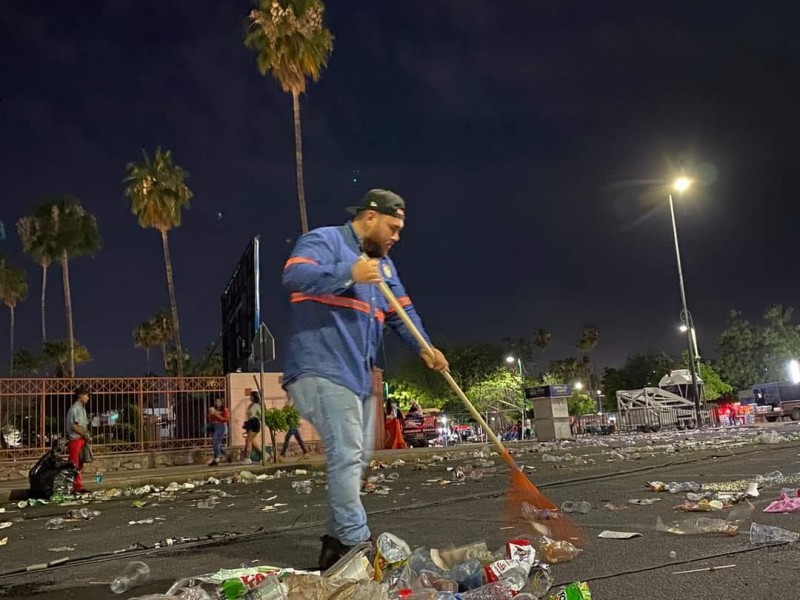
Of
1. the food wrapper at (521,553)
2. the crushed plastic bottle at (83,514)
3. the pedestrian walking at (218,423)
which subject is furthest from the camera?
the pedestrian walking at (218,423)

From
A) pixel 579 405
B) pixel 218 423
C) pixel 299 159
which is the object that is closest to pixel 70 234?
pixel 299 159

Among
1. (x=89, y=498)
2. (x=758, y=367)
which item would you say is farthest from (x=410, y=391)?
(x=89, y=498)

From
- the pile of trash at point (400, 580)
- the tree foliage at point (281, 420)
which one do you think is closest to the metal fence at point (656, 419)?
the tree foliage at point (281, 420)

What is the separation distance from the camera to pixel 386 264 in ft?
12.6

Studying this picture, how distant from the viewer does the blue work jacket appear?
10.9ft

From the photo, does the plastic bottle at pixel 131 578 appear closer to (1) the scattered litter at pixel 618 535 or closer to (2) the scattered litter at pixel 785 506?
(1) the scattered litter at pixel 618 535

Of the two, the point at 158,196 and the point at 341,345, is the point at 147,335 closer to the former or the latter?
the point at 158,196

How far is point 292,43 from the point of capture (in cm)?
2583

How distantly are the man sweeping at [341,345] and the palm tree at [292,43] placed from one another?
896 inches

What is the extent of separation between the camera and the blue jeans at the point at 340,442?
321 cm

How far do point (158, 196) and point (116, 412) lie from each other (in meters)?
17.2

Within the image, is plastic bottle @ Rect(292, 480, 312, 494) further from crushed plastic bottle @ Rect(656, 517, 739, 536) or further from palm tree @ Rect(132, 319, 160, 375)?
palm tree @ Rect(132, 319, 160, 375)

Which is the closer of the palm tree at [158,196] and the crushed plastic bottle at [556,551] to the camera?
the crushed plastic bottle at [556,551]

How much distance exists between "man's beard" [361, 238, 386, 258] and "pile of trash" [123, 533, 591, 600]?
1.50 m
